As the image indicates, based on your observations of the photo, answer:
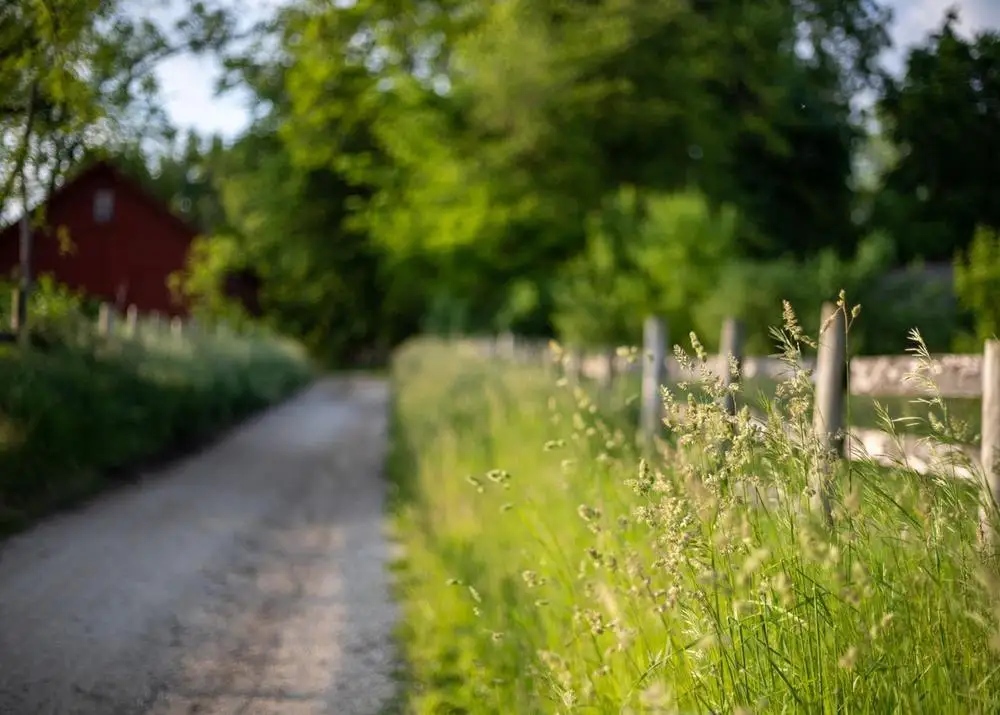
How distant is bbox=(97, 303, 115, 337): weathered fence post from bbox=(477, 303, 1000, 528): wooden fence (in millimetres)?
8686

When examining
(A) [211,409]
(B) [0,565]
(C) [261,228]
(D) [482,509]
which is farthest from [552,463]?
(C) [261,228]

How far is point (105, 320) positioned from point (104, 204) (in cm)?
2462

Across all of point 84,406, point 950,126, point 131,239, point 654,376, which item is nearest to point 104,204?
point 131,239

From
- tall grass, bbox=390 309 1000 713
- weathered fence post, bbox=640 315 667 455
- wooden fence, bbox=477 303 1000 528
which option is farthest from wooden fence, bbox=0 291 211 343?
tall grass, bbox=390 309 1000 713

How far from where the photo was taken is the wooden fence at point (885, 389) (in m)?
3.11

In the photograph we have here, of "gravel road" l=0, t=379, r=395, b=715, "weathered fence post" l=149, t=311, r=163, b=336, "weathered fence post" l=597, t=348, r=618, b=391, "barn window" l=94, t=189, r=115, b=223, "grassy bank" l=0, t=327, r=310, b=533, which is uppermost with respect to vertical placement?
"barn window" l=94, t=189, r=115, b=223

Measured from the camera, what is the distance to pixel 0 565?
24.2ft

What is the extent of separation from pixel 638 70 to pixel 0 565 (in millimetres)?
14889

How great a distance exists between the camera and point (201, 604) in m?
7.11

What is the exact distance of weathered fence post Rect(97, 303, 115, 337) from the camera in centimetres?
1360

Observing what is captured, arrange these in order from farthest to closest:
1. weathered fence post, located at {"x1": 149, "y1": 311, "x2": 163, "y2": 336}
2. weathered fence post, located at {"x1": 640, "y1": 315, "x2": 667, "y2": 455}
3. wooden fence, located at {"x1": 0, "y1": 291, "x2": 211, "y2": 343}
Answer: weathered fence post, located at {"x1": 149, "y1": 311, "x2": 163, "y2": 336}
wooden fence, located at {"x1": 0, "y1": 291, "x2": 211, "y2": 343}
weathered fence post, located at {"x1": 640, "y1": 315, "x2": 667, "y2": 455}

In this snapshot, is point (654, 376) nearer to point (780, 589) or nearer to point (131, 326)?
point (780, 589)

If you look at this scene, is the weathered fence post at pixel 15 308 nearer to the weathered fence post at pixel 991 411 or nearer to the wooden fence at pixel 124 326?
the wooden fence at pixel 124 326

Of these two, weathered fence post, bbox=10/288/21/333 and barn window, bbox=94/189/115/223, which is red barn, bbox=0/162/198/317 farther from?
weathered fence post, bbox=10/288/21/333
